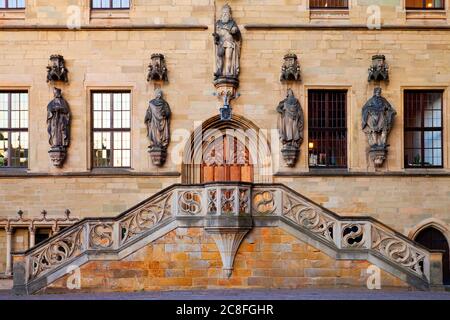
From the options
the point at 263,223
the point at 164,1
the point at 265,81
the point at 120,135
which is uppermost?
the point at 164,1

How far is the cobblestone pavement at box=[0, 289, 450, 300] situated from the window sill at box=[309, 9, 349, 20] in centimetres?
781

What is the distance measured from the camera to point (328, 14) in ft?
73.3

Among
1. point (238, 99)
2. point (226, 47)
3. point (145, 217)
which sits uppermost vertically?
point (226, 47)

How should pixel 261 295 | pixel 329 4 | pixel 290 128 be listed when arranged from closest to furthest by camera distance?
1. pixel 261 295
2. pixel 290 128
3. pixel 329 4

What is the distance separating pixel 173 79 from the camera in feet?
72.3

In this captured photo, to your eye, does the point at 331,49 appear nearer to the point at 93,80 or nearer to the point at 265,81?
the point at 265,81

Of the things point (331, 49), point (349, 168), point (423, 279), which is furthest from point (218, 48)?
point (423, 279)

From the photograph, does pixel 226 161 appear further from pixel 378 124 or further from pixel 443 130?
pixel 443 130

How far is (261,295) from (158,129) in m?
6.39

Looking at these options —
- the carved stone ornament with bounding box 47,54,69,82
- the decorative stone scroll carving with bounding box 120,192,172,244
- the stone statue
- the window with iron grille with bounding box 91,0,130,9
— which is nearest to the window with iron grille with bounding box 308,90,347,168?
the stone statue

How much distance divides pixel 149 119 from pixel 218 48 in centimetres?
257

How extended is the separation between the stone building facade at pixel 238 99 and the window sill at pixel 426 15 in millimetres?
27

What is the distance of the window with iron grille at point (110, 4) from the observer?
22.3m

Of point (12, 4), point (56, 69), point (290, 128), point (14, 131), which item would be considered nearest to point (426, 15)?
point (290, 128)
